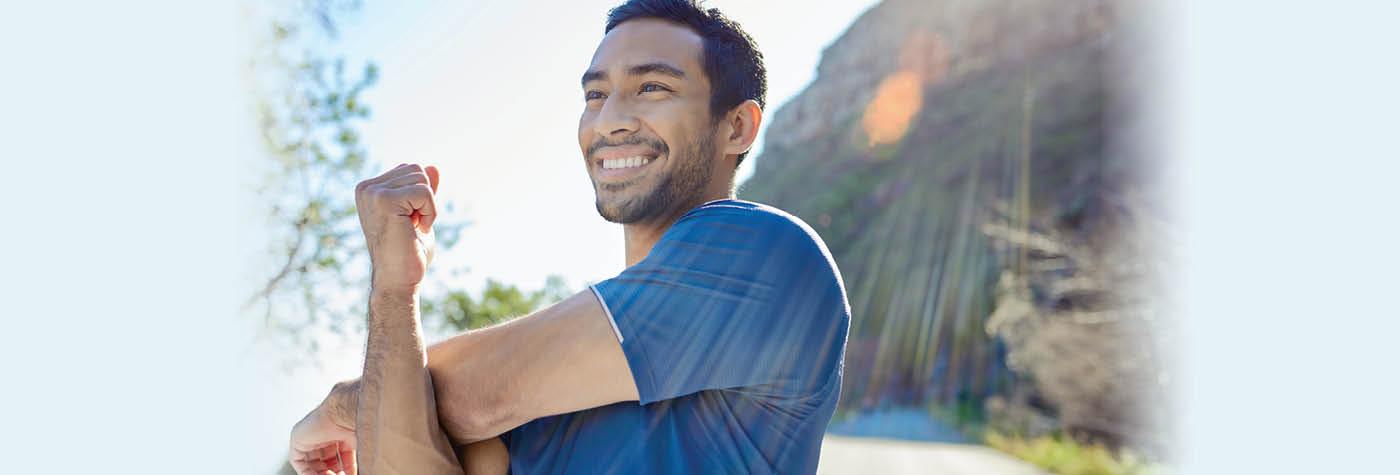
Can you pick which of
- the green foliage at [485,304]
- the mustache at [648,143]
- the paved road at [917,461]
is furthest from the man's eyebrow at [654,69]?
the paved road at [917,461]

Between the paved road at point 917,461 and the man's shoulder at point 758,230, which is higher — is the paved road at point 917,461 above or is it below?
below

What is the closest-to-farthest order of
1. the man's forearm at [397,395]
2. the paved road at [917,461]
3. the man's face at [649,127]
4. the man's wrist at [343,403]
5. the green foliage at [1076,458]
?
1. the man's forearm at [397,395]
2. the man's wrist at [343,403]
3. the man's face at [649,127]
4. the green foliage at [1076,458]
5. the paved road at [917,461]

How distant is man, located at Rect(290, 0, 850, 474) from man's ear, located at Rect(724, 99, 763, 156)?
347 millimetres

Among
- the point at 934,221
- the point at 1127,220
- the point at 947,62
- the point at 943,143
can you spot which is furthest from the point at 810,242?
the point at 947,62

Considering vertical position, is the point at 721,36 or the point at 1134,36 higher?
the point at 1134,36

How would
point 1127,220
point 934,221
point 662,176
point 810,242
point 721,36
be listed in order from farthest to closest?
point 934,221, point 1127,220, point 721,36, point 662,176, point 810,242

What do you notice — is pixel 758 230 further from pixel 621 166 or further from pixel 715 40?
pixel 715 40

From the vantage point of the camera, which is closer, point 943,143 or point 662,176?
point 662,176

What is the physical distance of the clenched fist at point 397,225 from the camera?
61.1 inches

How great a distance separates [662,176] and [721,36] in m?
0.32

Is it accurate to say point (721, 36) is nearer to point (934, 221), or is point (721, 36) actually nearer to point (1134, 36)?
point (1134, 36)

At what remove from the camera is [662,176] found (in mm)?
1938

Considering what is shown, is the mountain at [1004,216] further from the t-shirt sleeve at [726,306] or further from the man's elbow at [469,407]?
the man's elbow at [469,407]

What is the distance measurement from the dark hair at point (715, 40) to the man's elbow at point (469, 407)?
701 mm
